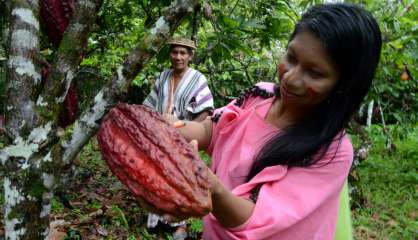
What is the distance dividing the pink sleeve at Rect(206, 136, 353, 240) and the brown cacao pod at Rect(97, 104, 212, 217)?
0.17 meters

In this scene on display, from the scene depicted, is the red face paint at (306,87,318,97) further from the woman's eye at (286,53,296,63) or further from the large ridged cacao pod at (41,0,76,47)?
the large ridged cacao pod at (41,0,76,47)

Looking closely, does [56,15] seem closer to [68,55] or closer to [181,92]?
[68,55]

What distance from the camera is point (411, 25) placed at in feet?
9.01

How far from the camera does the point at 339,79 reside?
950mm

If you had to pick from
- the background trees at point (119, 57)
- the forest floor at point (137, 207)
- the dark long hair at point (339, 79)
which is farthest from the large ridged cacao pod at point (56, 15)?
the forest floor at point (137, 207)

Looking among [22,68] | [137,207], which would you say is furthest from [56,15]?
[137,207]

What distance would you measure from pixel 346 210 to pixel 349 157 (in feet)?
1.06

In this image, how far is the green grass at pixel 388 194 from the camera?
3.27m

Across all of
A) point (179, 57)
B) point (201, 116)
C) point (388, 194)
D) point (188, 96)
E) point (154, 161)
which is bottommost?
point (388, 194)

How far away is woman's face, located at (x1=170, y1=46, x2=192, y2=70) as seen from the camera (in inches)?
116

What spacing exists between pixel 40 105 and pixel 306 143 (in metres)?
0.59

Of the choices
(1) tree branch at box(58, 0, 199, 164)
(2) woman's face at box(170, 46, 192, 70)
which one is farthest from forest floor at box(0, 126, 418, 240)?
(1) tree branch at box(58, 0, 199, 164)

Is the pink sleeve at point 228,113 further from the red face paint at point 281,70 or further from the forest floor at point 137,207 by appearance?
the forest floor at point 137,207

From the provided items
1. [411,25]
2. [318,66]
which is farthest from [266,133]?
[411,25]
